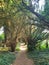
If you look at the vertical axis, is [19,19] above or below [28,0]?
below

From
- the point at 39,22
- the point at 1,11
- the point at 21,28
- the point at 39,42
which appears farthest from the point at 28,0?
the point at 39,42

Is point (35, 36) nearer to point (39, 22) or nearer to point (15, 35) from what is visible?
point (15, 35)

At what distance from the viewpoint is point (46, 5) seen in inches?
671

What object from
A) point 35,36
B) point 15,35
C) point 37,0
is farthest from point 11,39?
point 37,0

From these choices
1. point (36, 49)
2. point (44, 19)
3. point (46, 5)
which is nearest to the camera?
point (44, 19)

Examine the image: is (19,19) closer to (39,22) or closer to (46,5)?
(46,5)

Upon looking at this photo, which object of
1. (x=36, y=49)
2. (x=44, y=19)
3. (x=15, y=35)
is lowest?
(x=36, y=49)

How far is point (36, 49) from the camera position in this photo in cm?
2311

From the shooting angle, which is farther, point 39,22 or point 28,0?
point 28,0

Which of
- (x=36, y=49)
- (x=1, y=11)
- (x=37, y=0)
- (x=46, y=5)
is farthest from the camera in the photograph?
(x=36, y=49)

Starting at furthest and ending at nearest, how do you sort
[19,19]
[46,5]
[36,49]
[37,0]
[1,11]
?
[36,49], [19,19], [1,11], [46,5], [37,0]

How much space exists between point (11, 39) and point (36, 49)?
2563mm

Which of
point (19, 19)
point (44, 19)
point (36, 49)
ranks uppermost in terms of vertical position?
point (44, 19)

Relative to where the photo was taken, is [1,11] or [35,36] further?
[35,36]
